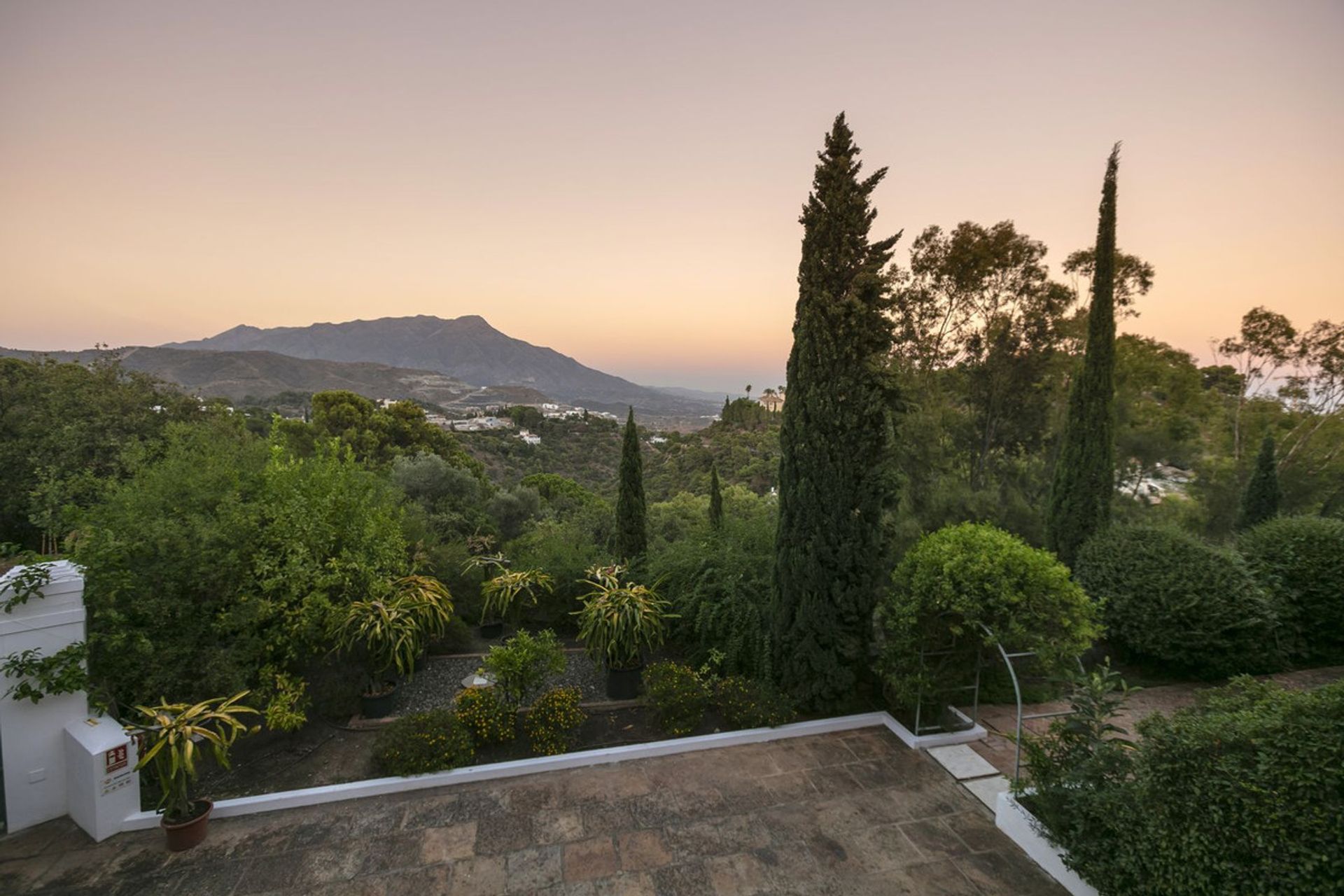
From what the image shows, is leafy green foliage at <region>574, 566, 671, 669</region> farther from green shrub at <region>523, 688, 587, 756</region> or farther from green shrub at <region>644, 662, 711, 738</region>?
green shrub at <region>523, 688, 587, 756</region>

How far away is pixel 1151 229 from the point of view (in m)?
9.63

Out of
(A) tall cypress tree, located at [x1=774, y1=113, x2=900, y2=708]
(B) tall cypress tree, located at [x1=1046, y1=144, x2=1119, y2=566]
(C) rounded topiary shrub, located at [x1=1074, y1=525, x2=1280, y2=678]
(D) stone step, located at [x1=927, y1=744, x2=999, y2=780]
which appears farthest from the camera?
(B) tall cypress tree, located at [x1=1046, y1=144, x2=1119, y2=566]

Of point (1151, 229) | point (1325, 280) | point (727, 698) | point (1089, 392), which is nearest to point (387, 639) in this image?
point (727, 698)

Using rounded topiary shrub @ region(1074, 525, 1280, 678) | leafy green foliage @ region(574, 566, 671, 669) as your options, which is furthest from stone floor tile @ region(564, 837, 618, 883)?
rounded topiary shrub @ region(1074, 525, 1280, 678)

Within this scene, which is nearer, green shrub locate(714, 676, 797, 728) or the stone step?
the stone step

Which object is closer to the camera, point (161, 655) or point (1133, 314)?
point (161, 655)

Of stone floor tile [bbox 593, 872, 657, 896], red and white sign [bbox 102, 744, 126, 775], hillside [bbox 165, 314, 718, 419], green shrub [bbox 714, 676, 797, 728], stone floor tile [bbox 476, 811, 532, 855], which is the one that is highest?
hillside [bbox 165, 314, 718, 419]

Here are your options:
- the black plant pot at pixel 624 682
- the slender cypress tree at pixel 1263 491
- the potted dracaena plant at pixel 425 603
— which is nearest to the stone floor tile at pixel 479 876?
the black plant pot at pixel 624 682

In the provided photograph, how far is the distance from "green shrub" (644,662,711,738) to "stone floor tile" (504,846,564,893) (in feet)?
5.28

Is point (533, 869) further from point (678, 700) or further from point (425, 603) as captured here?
point (425, 603)

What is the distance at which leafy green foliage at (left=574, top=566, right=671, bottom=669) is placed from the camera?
5715 millimetres

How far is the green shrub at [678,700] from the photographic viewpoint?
498 cm

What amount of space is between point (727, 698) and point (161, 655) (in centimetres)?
500

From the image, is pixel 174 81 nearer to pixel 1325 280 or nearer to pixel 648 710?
pixel 648 710
